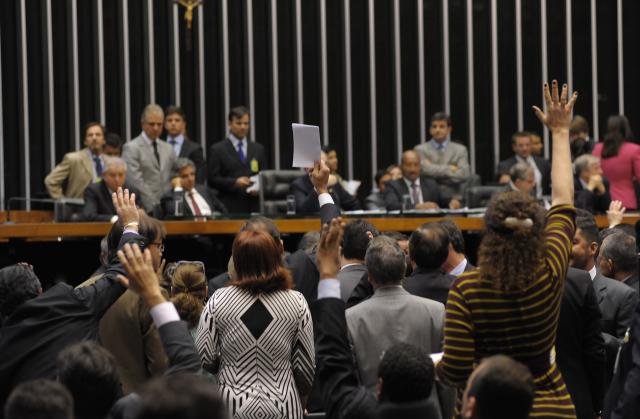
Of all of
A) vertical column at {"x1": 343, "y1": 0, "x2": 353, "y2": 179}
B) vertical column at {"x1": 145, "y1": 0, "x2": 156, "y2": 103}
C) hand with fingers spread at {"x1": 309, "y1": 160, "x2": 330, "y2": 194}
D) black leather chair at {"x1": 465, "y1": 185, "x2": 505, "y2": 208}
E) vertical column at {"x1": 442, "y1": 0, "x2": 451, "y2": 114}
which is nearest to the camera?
hand with fingers spread at {"x1": 309, "y1": 160, "x2": 330, "y2": 194}

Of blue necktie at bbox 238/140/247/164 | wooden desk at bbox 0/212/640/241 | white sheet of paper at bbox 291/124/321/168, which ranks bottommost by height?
wooden desk at bbox 0/212/640/241

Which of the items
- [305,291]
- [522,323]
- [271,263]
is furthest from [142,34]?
[522,323]

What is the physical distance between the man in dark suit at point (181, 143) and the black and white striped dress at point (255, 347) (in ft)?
22.0

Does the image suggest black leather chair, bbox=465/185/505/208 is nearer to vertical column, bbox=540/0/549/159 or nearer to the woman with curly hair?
vertical column, bbox=540/0/549/159

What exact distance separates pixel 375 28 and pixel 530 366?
9.96 metres

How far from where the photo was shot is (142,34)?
12938 millimetres

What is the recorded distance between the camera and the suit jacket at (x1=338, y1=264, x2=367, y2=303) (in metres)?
5.31

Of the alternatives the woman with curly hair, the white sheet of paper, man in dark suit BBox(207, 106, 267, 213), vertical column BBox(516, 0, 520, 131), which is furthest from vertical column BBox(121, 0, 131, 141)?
the woman with curly hair

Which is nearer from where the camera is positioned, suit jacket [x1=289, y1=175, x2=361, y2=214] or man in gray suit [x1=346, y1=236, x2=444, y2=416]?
man in gray suit [x1=346, y1=236, x2=444, y2=416]

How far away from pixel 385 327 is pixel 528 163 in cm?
756

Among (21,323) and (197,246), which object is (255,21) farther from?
(21,323)

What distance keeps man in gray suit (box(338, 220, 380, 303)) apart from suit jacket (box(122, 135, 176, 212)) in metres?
5.35

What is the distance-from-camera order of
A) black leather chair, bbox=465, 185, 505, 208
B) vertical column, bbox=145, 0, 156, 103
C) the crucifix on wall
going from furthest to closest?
vertical column, bbox=145, 0, 156, 103, the crucifix on wall, black leather chair, bbox=465, 185, 505, 208

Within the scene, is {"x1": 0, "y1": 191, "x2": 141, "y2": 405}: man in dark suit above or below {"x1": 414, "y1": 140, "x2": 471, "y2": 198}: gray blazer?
below
